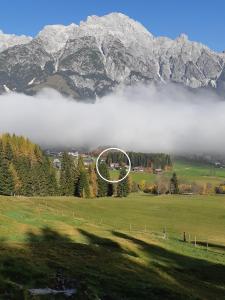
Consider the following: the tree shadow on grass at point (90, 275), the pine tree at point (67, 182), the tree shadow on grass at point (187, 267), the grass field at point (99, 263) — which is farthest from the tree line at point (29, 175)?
the tree shadow on grass at point (90, 275)

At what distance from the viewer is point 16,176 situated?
174875 mm

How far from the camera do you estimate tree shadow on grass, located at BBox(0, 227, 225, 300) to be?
104ft

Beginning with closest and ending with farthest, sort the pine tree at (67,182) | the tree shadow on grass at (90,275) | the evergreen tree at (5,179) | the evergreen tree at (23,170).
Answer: the tree shadow on grass at (90,275) → the evergreen tree at (5,179) → the evergreen tree at (23,170) → the pine tree at (67,182)

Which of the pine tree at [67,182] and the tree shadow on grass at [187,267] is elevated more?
the pine tree at [67,182]

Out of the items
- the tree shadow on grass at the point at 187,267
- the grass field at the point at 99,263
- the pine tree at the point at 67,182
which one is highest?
the pine tree at the point at 67,182

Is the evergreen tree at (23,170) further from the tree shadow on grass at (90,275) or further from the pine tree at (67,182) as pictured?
the tree shadow on grass at (90,275)

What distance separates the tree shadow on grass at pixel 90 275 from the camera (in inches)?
1245

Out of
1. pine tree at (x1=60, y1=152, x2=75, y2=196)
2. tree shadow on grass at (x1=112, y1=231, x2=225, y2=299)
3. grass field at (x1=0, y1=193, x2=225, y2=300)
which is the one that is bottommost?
tree shadow on grass at (x1=112, y1=231, x2=225, y2=299)

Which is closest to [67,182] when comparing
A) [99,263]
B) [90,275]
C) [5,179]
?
[5,179]

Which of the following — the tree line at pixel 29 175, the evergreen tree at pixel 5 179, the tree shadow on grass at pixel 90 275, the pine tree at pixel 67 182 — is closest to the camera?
the tree shadow on grass at pixel 90 275

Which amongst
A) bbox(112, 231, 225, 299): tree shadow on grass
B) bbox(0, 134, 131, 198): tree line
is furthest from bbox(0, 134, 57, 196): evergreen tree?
bbox(112, 231, 225, 299): tree shadow on grass

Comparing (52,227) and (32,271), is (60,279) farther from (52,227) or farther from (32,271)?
(52,227)

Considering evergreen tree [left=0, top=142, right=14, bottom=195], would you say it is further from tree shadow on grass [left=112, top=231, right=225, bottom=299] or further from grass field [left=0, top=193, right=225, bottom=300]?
tree shadow on grass [left=112, top=231, right=225, bottom=299]

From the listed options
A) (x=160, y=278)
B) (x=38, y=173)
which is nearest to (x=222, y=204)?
(x=38, y=173)
